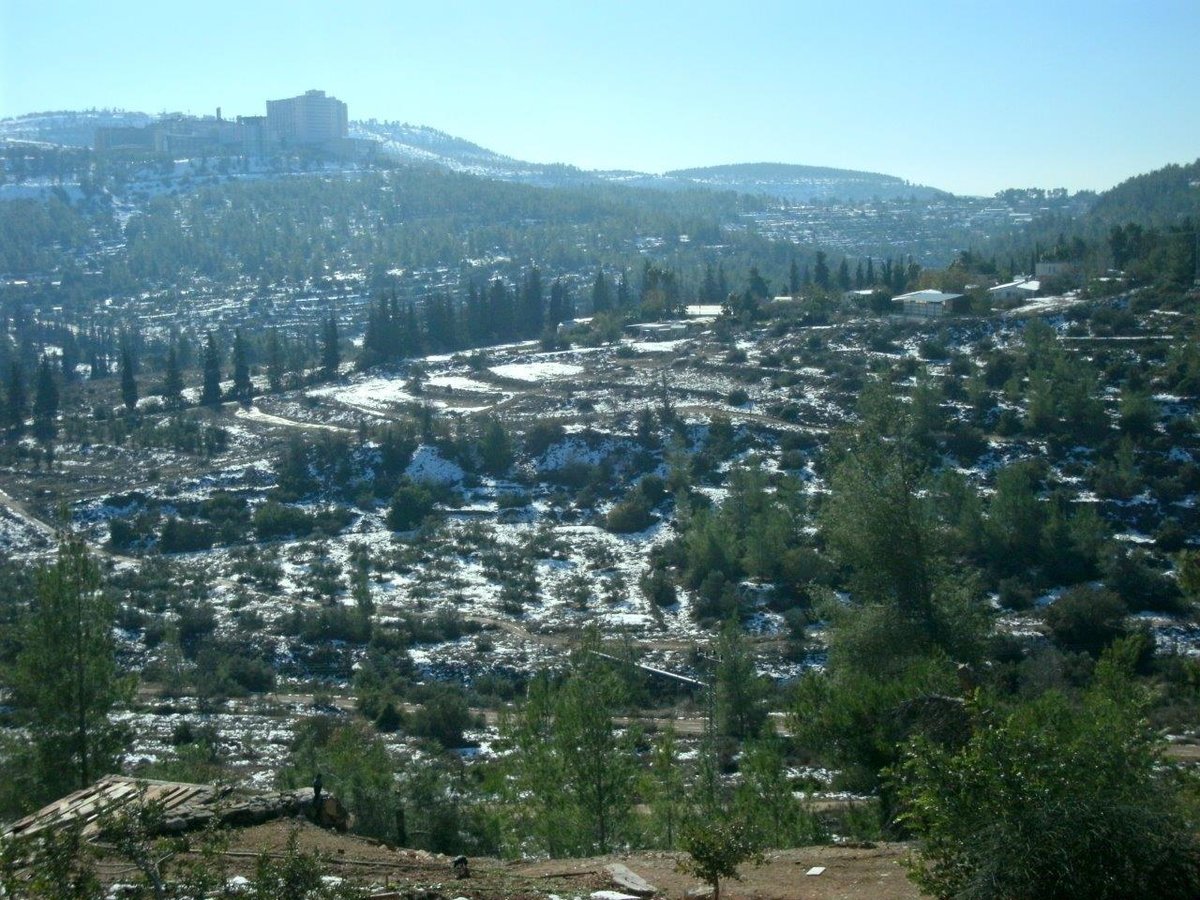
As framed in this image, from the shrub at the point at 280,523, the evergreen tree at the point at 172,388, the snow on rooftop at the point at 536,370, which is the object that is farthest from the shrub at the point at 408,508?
the evergreen tree at the point at 172,388

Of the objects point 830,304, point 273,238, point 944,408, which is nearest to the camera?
point 944,408

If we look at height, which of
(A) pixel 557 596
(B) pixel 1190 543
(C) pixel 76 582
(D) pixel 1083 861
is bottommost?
(A) pixel 557 596

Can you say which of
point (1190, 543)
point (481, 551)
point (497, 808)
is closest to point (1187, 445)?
point (1190, 543)

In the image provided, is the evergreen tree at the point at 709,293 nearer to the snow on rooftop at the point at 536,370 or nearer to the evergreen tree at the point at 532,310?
the evergreen tree at the point at 532,310

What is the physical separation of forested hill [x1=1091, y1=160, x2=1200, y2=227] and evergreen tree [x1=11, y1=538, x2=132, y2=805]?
10776 centimetres

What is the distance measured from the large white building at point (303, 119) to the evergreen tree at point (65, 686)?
159 m

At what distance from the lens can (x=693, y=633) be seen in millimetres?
30922

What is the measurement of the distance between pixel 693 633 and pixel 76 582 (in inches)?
728

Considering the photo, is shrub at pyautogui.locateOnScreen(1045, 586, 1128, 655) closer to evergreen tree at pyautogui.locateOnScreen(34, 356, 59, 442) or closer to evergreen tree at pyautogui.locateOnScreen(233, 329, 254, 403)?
evergreen tree at pyautogui.locateOnScreen(233, 329, 254, 403)

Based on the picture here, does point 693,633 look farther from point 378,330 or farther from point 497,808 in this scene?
point 378,330

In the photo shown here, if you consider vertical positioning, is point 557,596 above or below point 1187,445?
below

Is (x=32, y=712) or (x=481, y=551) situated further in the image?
(x=481, y=551)

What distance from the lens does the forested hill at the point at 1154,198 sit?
380ft

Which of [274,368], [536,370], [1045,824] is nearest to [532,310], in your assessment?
[536,370]
